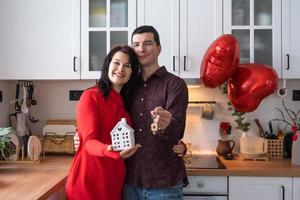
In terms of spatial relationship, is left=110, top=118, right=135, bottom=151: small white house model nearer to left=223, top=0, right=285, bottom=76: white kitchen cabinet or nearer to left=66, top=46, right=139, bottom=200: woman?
left=66, top=46, right=139, bottom=200: woman

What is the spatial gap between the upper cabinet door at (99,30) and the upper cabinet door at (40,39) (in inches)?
1.9

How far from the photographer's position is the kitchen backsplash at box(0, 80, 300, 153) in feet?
7.98

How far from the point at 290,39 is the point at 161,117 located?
50.6 inches

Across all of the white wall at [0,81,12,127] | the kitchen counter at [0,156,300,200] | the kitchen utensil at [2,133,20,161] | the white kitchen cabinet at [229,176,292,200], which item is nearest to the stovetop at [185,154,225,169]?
the kitchen counter at [0,156,300,200]

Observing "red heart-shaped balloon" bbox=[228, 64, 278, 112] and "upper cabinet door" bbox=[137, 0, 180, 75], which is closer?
"red heart-shaped balloon" bbox=[228, 64, 278, 112]

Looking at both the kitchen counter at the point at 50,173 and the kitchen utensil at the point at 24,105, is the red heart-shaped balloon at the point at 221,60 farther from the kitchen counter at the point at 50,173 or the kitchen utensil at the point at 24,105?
the kitchen utensil at the point at 24,105

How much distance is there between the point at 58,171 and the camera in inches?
73.8

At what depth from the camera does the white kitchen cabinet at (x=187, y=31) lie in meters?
2.15

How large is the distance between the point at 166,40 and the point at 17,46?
0.98m

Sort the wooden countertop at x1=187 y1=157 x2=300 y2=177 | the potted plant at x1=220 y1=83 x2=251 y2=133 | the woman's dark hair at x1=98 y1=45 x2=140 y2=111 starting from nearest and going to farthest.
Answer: the woman's dark hair at x1=98 y1=45 x2=140 y2=111 < the wooden countertop at x1=187 y1=157 x2=300 y2=177 < the potted plant at x1=220 y1=83 x2=251 y2=133

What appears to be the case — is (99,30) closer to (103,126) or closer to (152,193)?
(103,126)

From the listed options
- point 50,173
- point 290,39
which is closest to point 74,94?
point 50,173

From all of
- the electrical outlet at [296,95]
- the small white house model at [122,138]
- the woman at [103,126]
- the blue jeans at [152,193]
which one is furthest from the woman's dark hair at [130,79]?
the electrical outlet at [296,95]

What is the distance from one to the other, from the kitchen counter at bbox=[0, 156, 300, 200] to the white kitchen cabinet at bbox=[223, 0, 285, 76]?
0.63 metres
